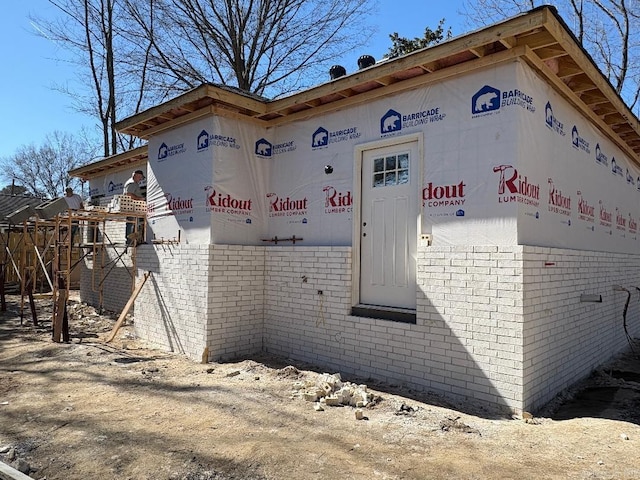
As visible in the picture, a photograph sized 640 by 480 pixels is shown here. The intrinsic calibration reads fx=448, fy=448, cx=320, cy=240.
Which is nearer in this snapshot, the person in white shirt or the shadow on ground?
the shadow on ground

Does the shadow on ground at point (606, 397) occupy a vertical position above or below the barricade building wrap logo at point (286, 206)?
below

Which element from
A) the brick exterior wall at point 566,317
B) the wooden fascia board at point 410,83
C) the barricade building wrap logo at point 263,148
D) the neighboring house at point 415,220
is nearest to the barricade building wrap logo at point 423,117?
the neighboring house at point 415,220

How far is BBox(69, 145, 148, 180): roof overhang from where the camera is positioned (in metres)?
10.9

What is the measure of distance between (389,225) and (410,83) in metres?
1.86

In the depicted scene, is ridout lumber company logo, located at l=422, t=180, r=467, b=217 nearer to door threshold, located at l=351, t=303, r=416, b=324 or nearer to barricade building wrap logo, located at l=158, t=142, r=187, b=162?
door threshold, located at l=351, t=303, r=416, b=324

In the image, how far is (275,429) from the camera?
4.25 metres

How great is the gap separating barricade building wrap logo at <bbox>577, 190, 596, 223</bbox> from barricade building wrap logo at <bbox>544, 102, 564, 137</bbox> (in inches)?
44.4

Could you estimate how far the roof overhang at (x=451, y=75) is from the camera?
4.80 meters

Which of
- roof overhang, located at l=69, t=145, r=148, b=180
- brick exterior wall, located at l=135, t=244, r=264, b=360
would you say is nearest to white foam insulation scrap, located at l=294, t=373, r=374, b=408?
brick exterior wall, located at l=135, t=244, r=264, b=360

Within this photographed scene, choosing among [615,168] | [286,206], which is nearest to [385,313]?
[286,206]

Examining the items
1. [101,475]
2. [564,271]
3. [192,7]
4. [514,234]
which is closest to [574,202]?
[564,271]

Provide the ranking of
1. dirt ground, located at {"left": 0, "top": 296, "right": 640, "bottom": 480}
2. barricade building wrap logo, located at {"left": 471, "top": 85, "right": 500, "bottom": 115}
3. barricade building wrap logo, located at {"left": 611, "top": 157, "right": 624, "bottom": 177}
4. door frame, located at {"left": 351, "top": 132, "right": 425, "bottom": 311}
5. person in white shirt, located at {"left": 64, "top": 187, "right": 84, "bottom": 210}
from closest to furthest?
1. dirt ground, located at {"left": 0, "top": 296, "right": 640, "bottom": 480}
2. barricade building wrap logo, located at {"left": 471, "top": 85, "right": 500, "bottom": 115}
3. door frame, located at {"left": 351, "top": 132, "right": 425, "bottom": 311}
4. barricade building wrap logo, located at {"left": 611, "top": 157, "right": 624, "bottom": 177}
5. person in white shirt, located at {"left": 64, "top": 187, "right": 84, "bottom": 210}

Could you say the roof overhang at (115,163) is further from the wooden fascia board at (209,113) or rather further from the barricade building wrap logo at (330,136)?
the barricade building wrap logo at (330,136)

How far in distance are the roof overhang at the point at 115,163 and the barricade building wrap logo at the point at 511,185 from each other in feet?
26.8
